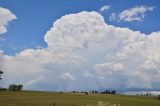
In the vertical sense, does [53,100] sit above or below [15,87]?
Result: below

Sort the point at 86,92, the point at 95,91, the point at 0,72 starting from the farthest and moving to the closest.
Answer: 1. the point at 95,91
2. the point at 86,92
3. the point at 0,72

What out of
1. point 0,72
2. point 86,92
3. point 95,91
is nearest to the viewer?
point 0,72

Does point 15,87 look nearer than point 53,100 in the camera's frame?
No

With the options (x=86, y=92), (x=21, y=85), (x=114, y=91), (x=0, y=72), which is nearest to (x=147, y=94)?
(x=114, y=91)

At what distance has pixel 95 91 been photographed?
17975 cm

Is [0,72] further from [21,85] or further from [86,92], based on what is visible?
[86,92]

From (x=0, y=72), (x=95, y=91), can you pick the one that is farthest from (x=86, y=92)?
(x=0, y=72)

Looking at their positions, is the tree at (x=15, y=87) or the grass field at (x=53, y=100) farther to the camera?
the tree at (x=15, y=87)

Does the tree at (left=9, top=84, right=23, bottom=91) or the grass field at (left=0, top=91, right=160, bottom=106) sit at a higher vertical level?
the tree at (left=9, top=84, right=23, bottom=91)

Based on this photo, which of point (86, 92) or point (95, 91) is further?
point (95, 91)

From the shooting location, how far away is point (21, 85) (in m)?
170

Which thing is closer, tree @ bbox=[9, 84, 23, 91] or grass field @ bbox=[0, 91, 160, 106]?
grass field @ bbox=[0, 91, 160, 106]

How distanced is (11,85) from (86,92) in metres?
34.4

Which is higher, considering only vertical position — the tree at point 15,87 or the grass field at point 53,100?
the tree at point 15,87
